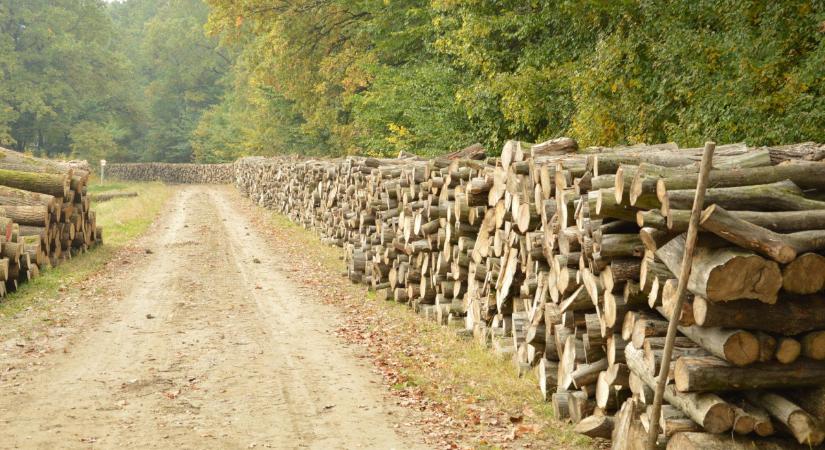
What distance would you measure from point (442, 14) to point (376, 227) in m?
11.3

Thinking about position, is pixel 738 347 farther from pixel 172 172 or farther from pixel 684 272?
pixel 172 172

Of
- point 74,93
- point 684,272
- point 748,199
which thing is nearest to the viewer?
point 684,272

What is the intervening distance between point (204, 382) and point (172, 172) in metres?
61.6

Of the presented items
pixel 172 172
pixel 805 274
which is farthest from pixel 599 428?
pixel 172 172

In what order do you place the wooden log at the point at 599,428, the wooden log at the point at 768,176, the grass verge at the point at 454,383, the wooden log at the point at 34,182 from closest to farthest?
the wooden log at the point at 768,176
the wooden log at the point at 599,428
the grass verge at the point at 454,383
the wooden log at the point at 34,182

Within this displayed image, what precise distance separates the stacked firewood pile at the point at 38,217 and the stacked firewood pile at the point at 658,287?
26.4ft

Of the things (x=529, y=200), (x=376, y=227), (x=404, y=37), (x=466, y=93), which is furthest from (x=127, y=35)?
(x=529, y=200)

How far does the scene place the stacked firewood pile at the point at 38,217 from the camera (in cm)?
1300

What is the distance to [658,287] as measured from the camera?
5.34 meters

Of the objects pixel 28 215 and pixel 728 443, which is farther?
pixel 28 215

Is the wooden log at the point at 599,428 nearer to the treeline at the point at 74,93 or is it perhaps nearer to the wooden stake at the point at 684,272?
the wooden stake at the point at 684,272

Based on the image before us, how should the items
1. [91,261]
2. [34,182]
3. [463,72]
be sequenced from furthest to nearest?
[463,72]
[91,261]
[34,182]

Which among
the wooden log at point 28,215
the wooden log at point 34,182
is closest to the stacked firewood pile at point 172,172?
the wooden log at point 34,182

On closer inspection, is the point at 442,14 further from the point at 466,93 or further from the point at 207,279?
the point at 207,279
